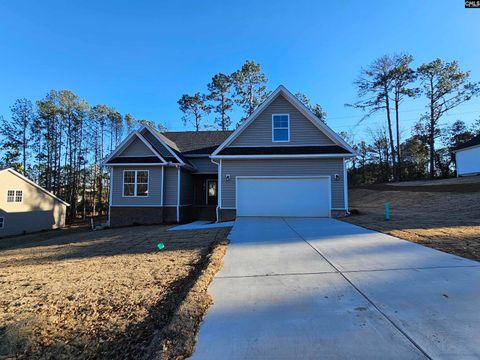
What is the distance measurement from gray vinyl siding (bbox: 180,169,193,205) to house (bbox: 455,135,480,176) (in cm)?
2595

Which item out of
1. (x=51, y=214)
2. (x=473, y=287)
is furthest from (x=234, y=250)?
(x=51, y=214)

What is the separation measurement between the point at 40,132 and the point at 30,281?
33527 millimetres

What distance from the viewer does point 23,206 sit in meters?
23.6

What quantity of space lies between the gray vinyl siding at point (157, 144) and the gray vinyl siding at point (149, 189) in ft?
4.14

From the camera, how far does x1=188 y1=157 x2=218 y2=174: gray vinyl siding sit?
18875 mm

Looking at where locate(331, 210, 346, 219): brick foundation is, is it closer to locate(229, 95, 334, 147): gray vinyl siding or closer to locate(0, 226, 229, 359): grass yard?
locate(229, 95, 334, 147): gray vinyl siding

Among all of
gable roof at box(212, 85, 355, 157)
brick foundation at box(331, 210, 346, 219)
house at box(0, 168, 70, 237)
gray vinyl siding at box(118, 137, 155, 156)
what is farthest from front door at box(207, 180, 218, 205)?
house at box(0, 168, 70, 237)

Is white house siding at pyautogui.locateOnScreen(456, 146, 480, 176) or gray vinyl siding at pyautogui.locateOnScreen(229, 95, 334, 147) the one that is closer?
gray vinyl siding at pyautogui.locateOnScreen(229, 95, 334, 147)

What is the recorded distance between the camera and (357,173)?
136 ft

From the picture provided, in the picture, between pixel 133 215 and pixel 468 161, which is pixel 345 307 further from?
pixel 468 161

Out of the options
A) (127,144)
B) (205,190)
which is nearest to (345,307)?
(127,144)

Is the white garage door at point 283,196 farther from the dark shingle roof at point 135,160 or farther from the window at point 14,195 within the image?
the window at point 14,195

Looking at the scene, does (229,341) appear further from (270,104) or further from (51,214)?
(51,214)

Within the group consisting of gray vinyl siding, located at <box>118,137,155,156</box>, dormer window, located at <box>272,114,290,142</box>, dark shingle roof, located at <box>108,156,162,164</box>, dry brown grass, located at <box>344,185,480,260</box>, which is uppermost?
dormer window, located at <box>272,114,290,142</box>
